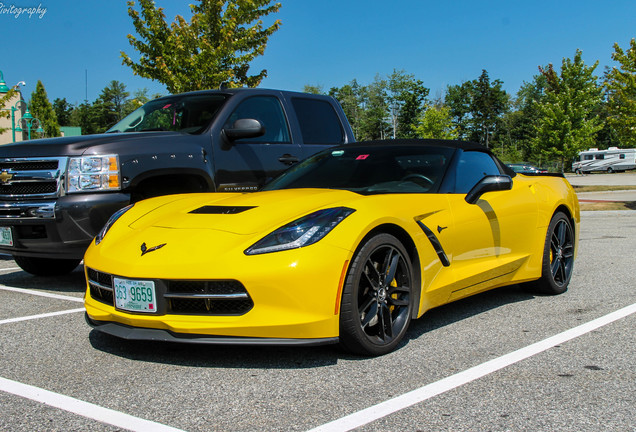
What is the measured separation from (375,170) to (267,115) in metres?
2.56

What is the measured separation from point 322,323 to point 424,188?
62.8 inches

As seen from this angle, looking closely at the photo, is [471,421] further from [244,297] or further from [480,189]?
[480,189]

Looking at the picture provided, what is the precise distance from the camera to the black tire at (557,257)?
17.7 ft

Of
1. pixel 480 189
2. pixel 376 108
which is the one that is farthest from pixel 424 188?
pixel 376 108

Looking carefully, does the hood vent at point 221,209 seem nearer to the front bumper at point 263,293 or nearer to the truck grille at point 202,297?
the front bumper at point 263,293

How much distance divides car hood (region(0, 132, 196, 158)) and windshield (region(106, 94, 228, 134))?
0.76 metres

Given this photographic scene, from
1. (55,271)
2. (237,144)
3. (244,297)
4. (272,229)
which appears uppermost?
(237,144)

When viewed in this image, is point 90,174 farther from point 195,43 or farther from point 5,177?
point 195,43

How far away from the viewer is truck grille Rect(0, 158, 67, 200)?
211 inches

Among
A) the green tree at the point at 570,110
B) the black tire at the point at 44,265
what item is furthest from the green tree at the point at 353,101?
the black tire at the point at 44,265

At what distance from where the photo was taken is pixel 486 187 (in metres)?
4.59

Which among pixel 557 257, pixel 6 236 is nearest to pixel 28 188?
pixel 6 236

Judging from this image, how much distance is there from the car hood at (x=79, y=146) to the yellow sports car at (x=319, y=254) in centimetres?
108

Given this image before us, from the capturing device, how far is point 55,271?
6.71 metres
